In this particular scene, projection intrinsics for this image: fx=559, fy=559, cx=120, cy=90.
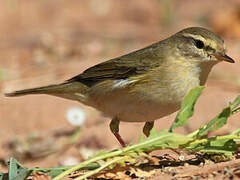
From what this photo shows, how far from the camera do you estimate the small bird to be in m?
4.83

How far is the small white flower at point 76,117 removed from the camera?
22.2ft

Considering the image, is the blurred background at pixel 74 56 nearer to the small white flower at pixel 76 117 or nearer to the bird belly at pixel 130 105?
the small white flower at pixel 76 117

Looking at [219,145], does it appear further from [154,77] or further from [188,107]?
[154,77]

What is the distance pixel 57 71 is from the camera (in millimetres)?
9430

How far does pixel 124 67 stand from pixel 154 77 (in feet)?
1.83

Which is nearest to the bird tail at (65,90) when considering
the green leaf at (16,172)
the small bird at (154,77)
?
the small bird at (154,77)

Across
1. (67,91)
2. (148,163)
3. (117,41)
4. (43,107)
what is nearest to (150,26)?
(117,41)

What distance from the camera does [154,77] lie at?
16.3ft

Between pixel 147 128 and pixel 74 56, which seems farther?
pixel 74 56

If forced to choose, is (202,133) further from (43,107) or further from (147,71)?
(43,107)

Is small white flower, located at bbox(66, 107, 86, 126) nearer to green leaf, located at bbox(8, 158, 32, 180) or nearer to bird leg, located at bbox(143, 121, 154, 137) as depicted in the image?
bird leg, located at bbox(143, 121, 154, 137)

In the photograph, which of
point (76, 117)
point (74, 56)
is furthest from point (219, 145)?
point (74, 56)

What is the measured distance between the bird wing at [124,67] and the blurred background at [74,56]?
90 centimetres

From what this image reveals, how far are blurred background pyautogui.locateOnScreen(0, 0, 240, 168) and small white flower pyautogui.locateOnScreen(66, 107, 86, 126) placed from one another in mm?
15
